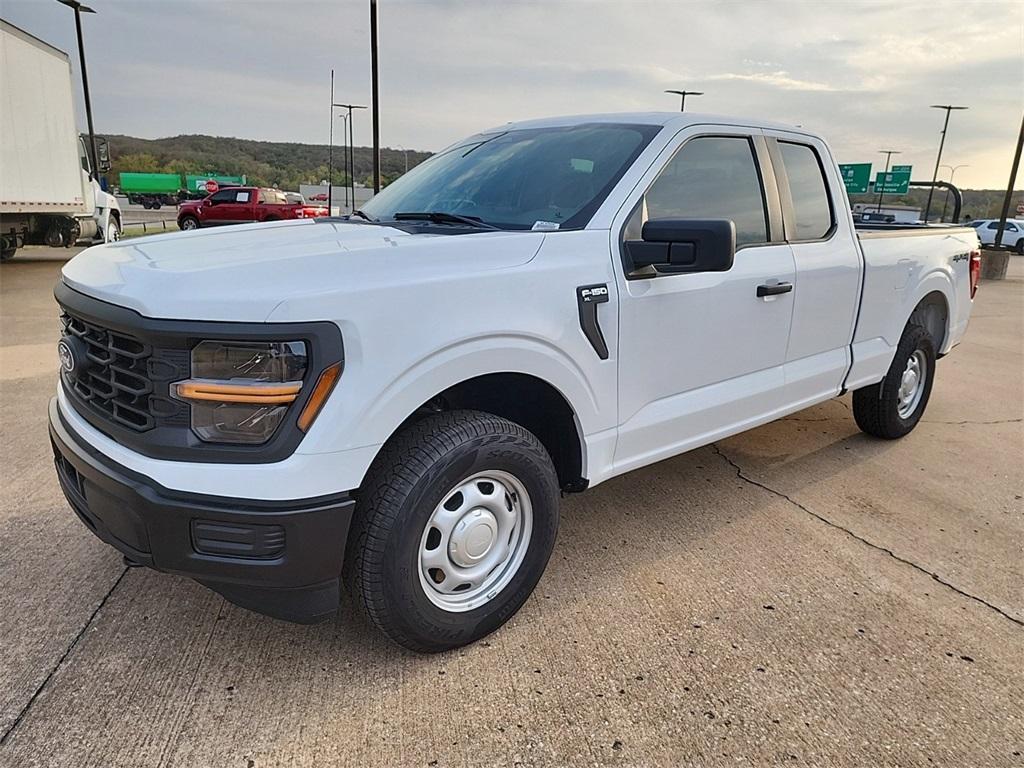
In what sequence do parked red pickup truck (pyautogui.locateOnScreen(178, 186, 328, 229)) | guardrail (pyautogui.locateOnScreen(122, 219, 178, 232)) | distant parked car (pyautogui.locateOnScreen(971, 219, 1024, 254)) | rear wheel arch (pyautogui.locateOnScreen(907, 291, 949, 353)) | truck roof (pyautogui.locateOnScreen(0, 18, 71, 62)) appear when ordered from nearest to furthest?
rear wheel arch (pyautogui.locateOnScreen(907, 291, 949, 353))
truck roof (pyautogui.locateOnScreen(0, 18, 71, 62))
parked red pickup truck (pyautogui.locateOnScreen(178, 186, 328, 229))
guardrail (pyautogui.locateOnScreen(122, 219, 178, 232))
distant parked car (pyautogui.locateOnScreen(971, 219, 1024, 254))

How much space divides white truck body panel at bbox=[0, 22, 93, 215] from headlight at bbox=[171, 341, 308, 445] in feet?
44.5

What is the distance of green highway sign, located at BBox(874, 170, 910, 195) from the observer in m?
41.3

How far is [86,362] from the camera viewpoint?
92.7 inches

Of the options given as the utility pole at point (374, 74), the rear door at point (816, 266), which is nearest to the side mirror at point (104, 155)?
the utility pole at point (374, 74)

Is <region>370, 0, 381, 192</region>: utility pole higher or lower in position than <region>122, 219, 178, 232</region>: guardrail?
higher

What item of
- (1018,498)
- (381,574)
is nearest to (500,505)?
(381,574)

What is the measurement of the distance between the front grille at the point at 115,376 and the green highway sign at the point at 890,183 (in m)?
45.8

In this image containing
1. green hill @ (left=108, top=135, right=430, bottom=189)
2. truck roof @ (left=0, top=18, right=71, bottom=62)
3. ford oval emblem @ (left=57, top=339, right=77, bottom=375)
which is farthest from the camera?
green hill @ (left=108, top=135, right=430, bottom=189)

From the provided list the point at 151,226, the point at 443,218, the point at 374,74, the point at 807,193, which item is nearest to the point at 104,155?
the point at 374,74

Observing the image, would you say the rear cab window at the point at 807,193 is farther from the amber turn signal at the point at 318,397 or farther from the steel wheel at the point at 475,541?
the amber turn signal at the point at 318,397

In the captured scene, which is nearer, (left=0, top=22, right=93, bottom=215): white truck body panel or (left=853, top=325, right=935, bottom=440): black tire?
(left=853, top=325, right=935, bottom=440): black tire

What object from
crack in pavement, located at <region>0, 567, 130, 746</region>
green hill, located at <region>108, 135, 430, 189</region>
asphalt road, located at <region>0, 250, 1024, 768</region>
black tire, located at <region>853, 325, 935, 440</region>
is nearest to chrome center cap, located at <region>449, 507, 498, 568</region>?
asphalt road, located at <region>0, 250, 1024, 768</region>

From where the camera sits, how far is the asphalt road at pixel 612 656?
2.16 metres

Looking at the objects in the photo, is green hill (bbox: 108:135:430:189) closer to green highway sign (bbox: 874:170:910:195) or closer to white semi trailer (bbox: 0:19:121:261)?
green highway sign (bbox: 874:170:910:195)
